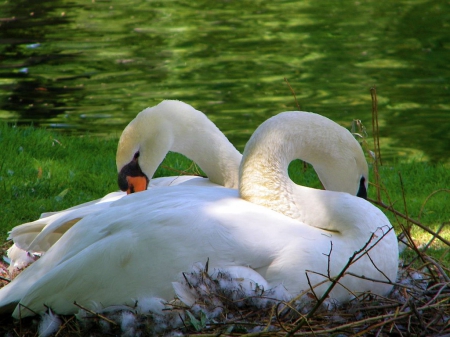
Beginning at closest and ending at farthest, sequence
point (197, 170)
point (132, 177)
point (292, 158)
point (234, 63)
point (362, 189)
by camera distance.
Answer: point (292, 158) → point (362, 189) → point (132, 177) → point (197, 170) → point (234, 63)

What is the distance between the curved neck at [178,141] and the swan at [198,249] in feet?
3.30

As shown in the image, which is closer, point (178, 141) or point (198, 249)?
point (198, 249)

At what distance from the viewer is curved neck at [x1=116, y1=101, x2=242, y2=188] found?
5.02 meters

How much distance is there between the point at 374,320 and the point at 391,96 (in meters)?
8.72

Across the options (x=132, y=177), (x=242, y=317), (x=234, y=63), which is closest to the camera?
(x=242, y=317)

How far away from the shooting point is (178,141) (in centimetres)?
522

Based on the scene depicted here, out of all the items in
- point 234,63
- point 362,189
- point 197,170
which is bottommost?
point 234,63

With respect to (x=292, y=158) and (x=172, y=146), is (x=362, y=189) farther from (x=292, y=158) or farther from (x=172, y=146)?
(x=172, y=146)

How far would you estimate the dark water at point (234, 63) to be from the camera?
35.5 feet

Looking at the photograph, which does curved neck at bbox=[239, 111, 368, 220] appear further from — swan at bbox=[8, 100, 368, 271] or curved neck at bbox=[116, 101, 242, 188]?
curved neck at bbox=[116, 101, 242, 188]

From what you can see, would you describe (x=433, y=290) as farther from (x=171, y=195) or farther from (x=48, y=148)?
(x=48, y=148)

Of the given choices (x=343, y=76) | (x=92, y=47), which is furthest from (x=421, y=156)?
(x=92, y=47)

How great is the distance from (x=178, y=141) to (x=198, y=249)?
174 cm

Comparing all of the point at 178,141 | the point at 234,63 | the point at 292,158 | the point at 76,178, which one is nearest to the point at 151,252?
the point at 292,158
